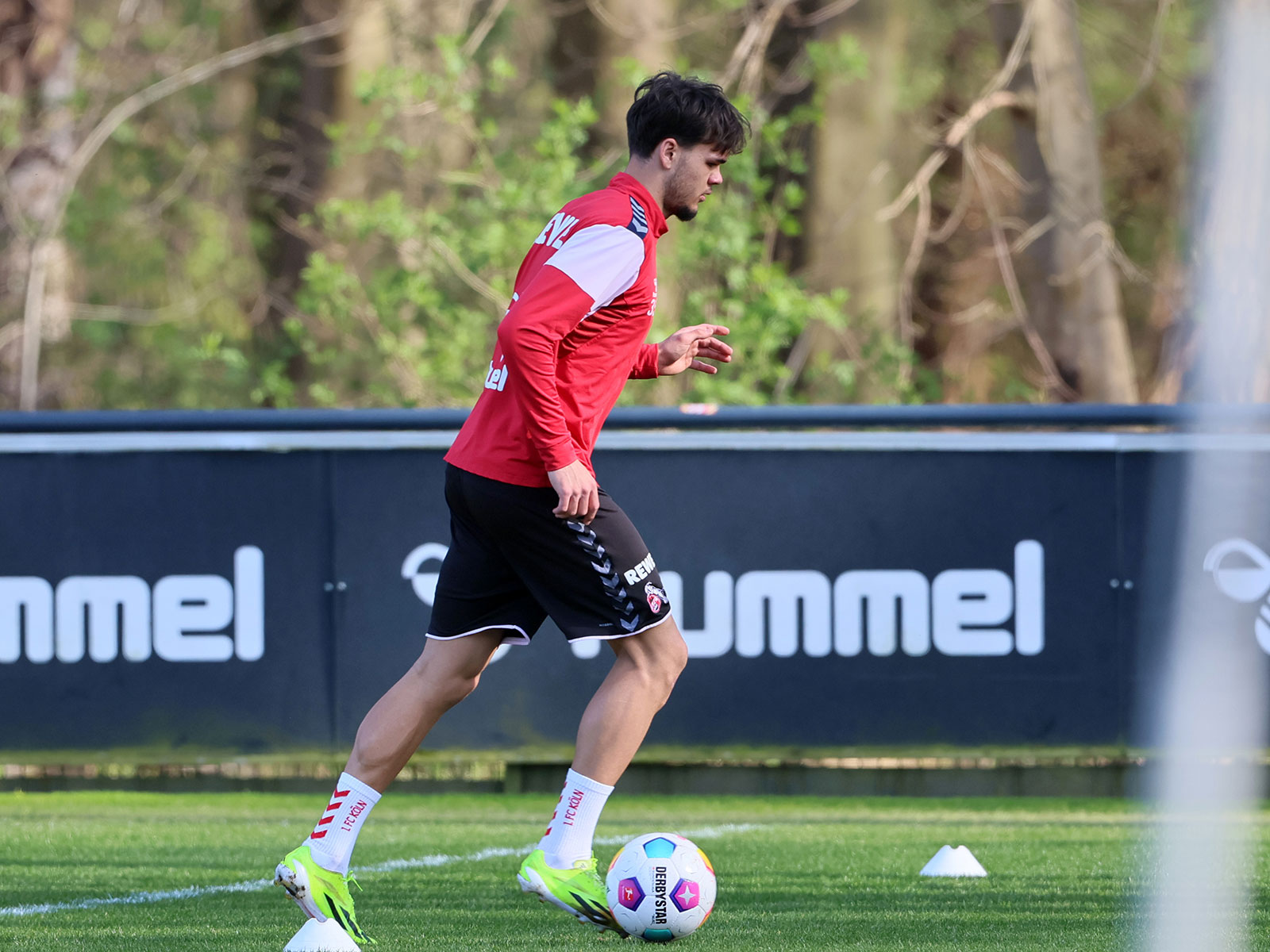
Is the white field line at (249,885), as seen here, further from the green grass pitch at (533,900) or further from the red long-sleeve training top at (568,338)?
the red long-sleeve training top at (568,338)

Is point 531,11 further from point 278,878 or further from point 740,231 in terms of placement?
point 278,878

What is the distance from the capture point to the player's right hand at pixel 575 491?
432 centimetres

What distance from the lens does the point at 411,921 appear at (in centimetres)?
485

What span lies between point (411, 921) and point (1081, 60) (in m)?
11.3

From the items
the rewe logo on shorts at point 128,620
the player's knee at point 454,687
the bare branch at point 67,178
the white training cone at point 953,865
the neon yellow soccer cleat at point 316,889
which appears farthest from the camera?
the bare branch at point 67,178

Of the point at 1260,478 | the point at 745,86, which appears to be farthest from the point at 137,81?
the point at 1260,478

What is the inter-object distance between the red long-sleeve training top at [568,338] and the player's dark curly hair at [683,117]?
0.14m

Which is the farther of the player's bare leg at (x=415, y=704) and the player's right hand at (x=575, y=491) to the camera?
the player's bare leg at (x=415, y=704)

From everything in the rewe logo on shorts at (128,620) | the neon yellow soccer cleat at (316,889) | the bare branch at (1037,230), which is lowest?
the neon yellow soccer cleat at (316,889)

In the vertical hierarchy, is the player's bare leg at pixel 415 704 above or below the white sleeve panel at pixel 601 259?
below

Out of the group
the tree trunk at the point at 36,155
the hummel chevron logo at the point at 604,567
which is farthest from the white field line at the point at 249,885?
the tree trunk at the point at 36,155

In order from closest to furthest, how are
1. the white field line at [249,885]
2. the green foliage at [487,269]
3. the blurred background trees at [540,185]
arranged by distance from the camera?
1. the white field line at [249,885]
2. the green foliage at [487,269]
3. the blurred background trees at [540,185]

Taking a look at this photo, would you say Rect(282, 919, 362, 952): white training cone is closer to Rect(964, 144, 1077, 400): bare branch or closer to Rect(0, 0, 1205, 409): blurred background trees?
Rect(0, 0, 1205, 409): blurred background trees

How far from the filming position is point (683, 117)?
456 centimetres
